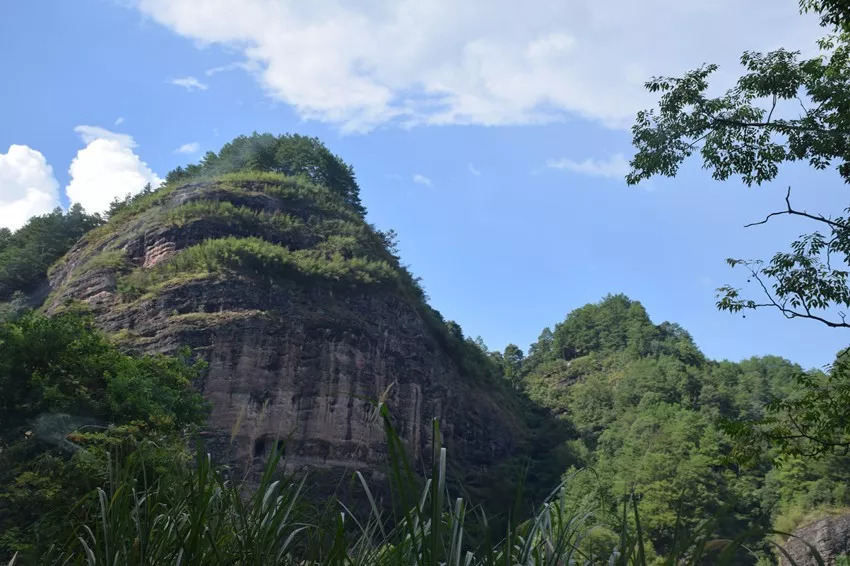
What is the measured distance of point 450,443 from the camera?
42625 millimetres

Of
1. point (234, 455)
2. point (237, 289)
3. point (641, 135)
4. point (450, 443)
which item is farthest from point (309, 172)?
point (641, 135)

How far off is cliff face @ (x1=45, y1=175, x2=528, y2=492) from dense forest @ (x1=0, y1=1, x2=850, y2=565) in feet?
0.98

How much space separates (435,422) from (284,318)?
120ft

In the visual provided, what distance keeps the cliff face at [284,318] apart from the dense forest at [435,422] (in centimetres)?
30

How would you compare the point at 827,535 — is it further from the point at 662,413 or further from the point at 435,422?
the point at 435,422

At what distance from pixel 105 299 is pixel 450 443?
20.2 m

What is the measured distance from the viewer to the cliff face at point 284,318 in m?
34.8

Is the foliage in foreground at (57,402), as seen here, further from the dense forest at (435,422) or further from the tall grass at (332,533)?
the tall grass at (332,533)

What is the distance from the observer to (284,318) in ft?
124

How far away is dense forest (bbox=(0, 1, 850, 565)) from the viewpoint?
2.26 m

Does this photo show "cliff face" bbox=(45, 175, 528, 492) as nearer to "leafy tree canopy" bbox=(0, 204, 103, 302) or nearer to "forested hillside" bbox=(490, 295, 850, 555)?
"leafy tree canopy" bbox=(0, 204, 103, 302)

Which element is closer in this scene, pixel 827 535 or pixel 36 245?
pixel 827 535

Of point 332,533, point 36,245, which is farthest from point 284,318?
point 332,533

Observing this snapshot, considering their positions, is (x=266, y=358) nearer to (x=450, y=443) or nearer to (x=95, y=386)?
(x=450, y=443)
